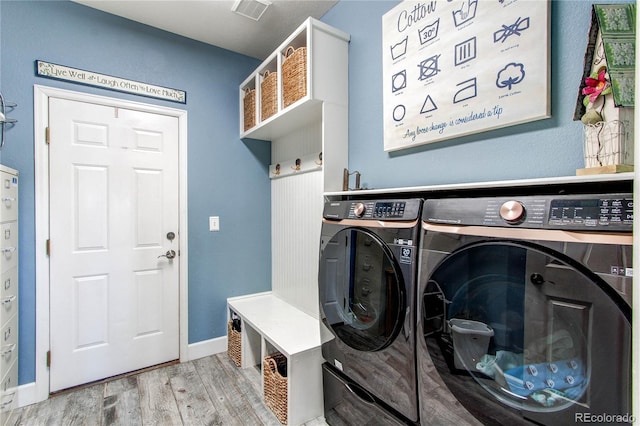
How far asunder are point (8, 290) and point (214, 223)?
4.22 feet

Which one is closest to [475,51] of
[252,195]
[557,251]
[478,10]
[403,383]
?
[478,10]

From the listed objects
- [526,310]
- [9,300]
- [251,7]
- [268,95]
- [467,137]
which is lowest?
[9,300]

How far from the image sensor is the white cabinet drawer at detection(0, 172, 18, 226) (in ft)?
5.33

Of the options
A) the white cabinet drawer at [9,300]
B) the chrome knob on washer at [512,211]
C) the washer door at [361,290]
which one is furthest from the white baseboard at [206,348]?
the chrome knob on washer at [512,211]

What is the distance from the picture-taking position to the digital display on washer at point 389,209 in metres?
1.22

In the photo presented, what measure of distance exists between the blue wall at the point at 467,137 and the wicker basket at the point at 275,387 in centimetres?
125

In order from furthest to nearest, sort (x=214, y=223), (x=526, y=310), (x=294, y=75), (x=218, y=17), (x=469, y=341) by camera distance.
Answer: (x=214, y=223), (x=218, y=17), (x=294, y=75), (x=469, y=341), (x=526, y=310)

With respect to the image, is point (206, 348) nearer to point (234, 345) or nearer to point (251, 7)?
point (234, 345)

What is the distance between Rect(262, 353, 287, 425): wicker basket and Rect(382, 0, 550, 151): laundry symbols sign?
4.88ft

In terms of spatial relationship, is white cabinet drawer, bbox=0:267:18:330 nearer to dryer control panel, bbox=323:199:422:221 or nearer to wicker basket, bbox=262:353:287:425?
wicker basket, bbox=262:353:287:425

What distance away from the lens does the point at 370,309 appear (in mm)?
1369

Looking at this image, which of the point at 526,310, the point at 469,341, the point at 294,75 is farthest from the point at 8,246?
the point at 526,310

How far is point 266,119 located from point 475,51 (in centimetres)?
Answer: 146

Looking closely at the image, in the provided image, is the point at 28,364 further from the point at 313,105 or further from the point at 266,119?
the point at 313,105
